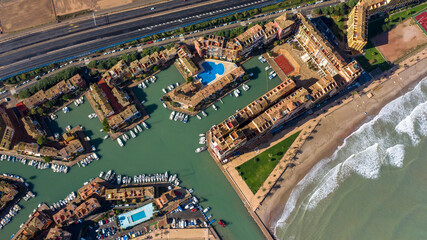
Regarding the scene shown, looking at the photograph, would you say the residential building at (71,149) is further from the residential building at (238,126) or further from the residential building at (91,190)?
the residential building at (238,126)

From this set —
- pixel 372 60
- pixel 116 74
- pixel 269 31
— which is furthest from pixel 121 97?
pixel 372 60

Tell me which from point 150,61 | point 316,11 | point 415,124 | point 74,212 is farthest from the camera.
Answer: point 316,11

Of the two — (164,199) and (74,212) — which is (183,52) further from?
(74,212)

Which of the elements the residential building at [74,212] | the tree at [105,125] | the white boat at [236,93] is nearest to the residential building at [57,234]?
the residential building at [74,212]

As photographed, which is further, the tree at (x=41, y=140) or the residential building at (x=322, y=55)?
the residential building at (x=322, y=55)

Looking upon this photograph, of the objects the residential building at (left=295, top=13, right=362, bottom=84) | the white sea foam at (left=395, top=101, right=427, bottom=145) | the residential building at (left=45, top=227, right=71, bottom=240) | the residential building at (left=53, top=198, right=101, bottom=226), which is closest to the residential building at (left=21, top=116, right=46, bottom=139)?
the residential building at (left=53, top=198, right=101, bottom=226)

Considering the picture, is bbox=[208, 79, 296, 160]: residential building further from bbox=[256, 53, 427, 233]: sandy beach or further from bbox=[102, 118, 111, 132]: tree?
bbox=[102, 118, 111, 132]: tree

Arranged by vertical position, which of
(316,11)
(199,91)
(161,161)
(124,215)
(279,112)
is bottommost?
(279,112)
